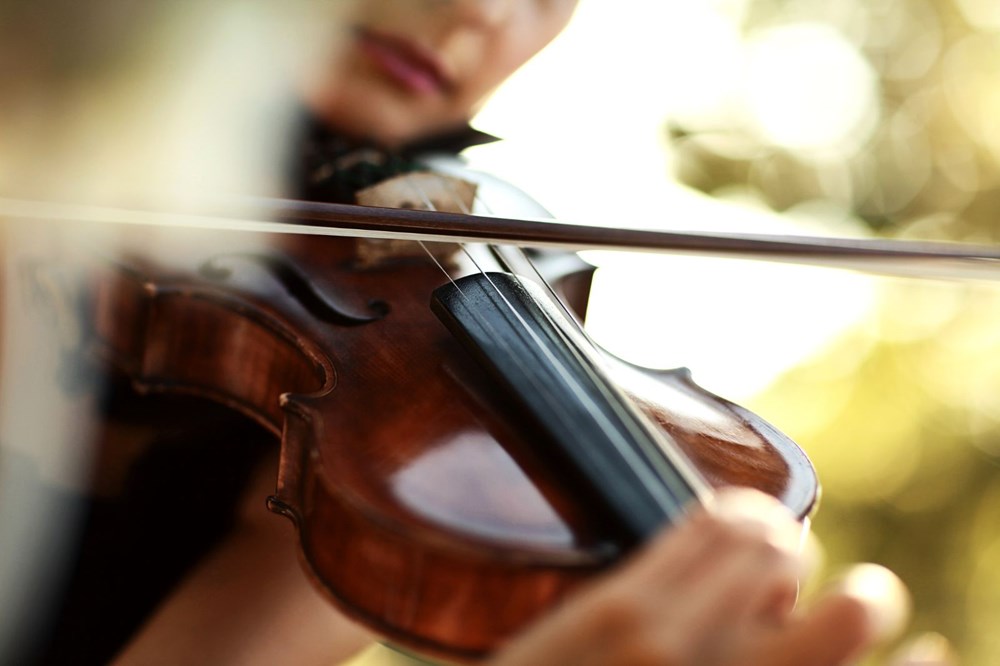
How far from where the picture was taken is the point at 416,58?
0.68 metres

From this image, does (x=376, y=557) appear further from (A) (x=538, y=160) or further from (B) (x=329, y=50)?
(A) (x=538, y=160)

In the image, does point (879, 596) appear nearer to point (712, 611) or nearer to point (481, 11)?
point (712, 611)

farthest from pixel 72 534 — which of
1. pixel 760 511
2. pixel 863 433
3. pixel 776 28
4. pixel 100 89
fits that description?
pixel 776 28

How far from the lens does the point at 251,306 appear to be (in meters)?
0.52

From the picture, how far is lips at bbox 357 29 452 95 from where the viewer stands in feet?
2.22

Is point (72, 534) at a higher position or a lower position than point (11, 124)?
lower

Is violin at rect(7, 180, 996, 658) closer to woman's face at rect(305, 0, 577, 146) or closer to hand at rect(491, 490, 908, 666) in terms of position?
hand at rect(491, 490, 908, 666)

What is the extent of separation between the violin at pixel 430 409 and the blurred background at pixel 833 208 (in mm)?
1469

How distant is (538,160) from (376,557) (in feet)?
5.33

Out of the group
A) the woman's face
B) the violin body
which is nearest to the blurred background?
the woman's face

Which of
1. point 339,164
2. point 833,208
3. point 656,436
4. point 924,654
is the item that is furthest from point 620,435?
point 833,208

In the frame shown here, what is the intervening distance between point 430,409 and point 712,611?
0.17m

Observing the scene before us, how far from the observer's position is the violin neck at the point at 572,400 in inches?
12.1

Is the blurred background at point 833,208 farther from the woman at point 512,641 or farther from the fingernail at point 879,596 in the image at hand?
the fingernail at point 879,596
